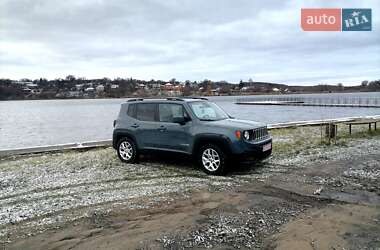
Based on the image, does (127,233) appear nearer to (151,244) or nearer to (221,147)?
(151,244)

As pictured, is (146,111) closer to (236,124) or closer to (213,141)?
(213,141)

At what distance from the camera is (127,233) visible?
15.6ft

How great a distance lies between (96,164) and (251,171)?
4.23m

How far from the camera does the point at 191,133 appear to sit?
27.5ft

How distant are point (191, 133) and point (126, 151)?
233 centimetres

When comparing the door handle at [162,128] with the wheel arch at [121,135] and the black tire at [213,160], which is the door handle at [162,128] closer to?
the wheel arch at [121,135]

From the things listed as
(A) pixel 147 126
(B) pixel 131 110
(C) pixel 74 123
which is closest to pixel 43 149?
(B) pixel 131 110

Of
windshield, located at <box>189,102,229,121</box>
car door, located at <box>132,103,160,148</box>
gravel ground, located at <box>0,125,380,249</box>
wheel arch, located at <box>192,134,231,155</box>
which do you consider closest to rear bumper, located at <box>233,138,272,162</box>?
wheel arch, located at <box>192,134,231,155</box>

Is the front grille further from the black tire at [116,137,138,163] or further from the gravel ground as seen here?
the black tire at [116,137,138,163]

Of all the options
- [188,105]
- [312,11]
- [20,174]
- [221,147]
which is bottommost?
[20,174]

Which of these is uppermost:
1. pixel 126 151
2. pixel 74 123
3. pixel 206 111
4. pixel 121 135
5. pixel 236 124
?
pixel 206 111

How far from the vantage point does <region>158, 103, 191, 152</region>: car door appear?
28.0ft

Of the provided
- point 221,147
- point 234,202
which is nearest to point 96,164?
point 221,147

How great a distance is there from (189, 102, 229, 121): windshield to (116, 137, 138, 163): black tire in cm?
198
